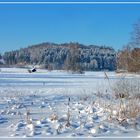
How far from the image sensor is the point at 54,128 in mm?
7332

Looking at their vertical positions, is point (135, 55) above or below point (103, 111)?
above

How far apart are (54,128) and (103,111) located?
75.9 inches

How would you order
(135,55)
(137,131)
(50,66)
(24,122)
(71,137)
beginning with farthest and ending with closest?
(50,66), (135,55), (24,122), (137,131), (71,137)

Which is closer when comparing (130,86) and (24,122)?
(24,122)

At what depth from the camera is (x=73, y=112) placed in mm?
9695

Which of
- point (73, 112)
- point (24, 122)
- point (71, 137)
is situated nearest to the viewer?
point (71, 137)

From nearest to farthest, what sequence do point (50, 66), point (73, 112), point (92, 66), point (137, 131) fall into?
point (137, 131) < point (73, 112) < point (92, 66) < point (50, 66)

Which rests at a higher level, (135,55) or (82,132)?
(135,55)

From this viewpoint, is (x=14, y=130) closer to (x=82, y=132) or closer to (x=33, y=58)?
(x=82, y=132)

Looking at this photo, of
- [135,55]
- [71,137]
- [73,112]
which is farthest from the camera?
[135,55]

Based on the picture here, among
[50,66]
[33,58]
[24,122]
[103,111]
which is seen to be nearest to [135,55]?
[103,111]

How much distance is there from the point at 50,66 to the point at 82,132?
3365 inches

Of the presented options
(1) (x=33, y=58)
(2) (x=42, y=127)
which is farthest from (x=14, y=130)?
(1) (x=33, y=58)

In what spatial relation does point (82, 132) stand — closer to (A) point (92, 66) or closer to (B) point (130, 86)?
(B) point (130, 86)
